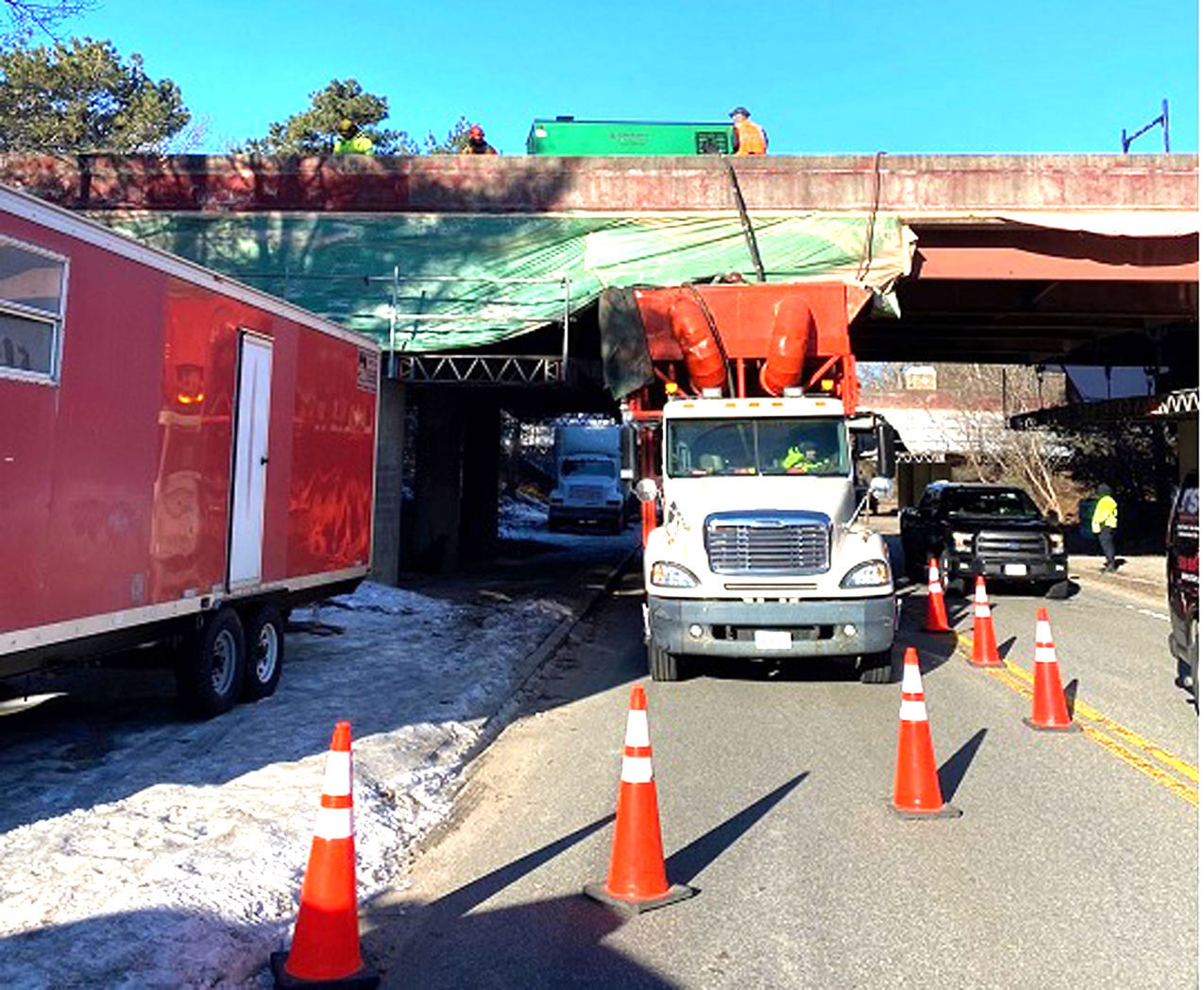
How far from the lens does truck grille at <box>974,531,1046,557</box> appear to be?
1742cm

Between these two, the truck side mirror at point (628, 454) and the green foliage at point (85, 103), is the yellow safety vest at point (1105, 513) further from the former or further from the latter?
the green foliage at point (85, 103)

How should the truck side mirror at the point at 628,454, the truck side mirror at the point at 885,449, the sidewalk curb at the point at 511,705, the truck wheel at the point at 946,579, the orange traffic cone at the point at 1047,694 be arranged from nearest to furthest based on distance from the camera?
the sidewalk curb at the point at 511,705 → the orange traffic cone at the point at 1047,694 → the truck side mirror at the point at 885,449 → the truck side mirror at the point at 628,454 → the truck wheel at the point at 946,579

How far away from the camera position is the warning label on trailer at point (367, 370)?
10711mm

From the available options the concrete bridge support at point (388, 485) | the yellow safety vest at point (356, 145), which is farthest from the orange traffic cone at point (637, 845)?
the yellow safety vest at point (356, 145)

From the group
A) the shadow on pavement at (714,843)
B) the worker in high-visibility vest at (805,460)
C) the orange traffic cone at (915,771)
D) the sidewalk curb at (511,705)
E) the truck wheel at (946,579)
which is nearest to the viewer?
the shadow on pavement at (714,843)

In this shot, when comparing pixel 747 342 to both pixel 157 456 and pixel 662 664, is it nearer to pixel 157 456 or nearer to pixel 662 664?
pixel 662 664

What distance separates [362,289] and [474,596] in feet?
18.0

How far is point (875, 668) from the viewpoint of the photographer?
31.7 feet

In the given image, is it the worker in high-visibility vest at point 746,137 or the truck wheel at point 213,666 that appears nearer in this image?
the truck wheel at point 213,666

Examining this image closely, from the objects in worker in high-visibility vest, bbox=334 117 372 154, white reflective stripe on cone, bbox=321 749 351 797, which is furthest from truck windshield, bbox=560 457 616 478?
white reflective stripe on cone, bbox=321 749 351 797

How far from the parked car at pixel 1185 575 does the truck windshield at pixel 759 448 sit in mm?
2952

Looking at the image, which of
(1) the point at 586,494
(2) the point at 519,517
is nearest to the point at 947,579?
(1) the point at 586,494

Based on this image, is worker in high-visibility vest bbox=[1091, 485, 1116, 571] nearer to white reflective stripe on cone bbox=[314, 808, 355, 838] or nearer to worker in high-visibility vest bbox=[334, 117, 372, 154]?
worker in high-visibility vest bbox=[334, 117, 372, 154]

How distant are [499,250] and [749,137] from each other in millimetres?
5148
